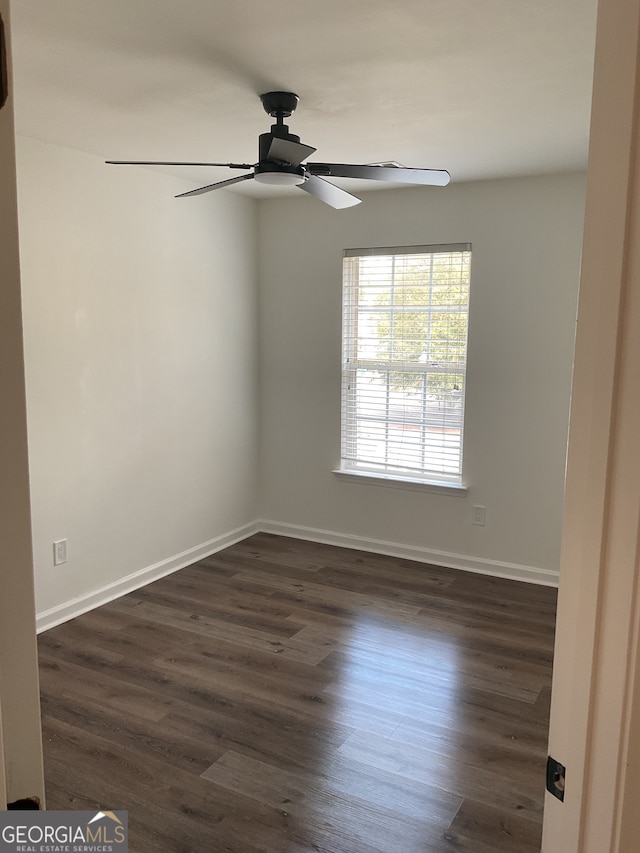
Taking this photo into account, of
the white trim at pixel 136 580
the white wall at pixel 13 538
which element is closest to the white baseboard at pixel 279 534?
the white trim at pixel 136 580

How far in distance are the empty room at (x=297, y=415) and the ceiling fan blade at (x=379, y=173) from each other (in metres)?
0.02

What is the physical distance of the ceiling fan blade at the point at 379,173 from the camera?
260 centimetres

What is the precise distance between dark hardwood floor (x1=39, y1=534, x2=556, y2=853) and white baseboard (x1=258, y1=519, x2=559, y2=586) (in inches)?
4.7

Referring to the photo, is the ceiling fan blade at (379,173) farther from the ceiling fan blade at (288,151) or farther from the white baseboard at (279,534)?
the white baseboard at (279,534)

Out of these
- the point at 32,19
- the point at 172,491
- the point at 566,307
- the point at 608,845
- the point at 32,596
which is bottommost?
the point at 172,491

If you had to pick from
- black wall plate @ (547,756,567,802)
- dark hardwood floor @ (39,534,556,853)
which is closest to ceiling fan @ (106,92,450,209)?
black wall plate @ (547,756,567,802)

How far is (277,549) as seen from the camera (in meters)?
4.85

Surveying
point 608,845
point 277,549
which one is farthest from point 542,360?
point 608,845

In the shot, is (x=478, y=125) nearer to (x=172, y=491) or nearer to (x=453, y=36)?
(x=453, y=36)

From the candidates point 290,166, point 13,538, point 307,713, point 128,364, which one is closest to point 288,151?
point 290,166

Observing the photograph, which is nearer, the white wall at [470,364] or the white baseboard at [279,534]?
the white baseboard at [279,534]

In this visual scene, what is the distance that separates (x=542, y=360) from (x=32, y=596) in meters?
3.80

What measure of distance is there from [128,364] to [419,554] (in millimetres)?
2327

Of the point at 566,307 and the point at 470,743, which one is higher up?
the point at 566,307
